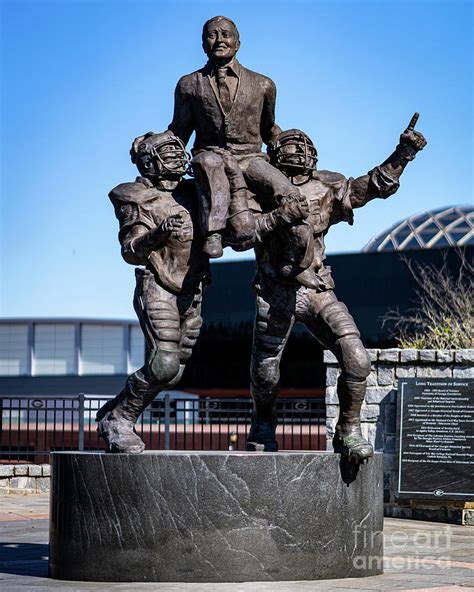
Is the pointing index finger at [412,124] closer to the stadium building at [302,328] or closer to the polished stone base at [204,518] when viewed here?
the polished stone base at [204,518]

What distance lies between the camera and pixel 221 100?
7.94m

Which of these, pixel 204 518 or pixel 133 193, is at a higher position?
pixel 133 193

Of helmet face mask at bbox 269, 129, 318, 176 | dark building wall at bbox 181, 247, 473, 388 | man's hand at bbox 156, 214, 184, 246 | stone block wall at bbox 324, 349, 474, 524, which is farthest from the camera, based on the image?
dark building wall at bbox 181, 247, 473, 388

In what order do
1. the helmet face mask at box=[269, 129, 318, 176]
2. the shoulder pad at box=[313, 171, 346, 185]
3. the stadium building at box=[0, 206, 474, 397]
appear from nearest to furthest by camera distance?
the helmet face mask at box=[269, 129, 318, 176]
the shoulder pad at box=[313, 171, 346, 185]
the stadium building at box=[0, 206, 474, 397]

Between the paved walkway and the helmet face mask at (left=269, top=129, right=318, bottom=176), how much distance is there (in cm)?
279

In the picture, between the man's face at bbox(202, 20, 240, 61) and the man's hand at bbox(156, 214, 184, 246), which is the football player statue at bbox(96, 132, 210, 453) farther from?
the man's face at bbox(202, 20, 240, 61)

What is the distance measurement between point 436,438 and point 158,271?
6.73 m

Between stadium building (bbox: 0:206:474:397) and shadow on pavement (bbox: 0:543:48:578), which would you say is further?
stadium building (bbox: 0:206:474:397)

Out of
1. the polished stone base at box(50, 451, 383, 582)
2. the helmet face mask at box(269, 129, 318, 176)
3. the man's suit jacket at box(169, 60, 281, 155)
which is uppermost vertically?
the man's suit jacket at box(169, 60, 281, 155)

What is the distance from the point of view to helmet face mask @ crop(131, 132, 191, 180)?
782cm

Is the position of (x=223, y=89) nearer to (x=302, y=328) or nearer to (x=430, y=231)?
(x=302, y=328)

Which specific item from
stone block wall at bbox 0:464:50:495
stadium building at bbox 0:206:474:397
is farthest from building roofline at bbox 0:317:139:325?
stone block wall at bbox 0:464:50:495

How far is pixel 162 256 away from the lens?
7.73 m

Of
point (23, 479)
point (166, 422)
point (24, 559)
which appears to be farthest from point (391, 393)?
point (24, 559)
